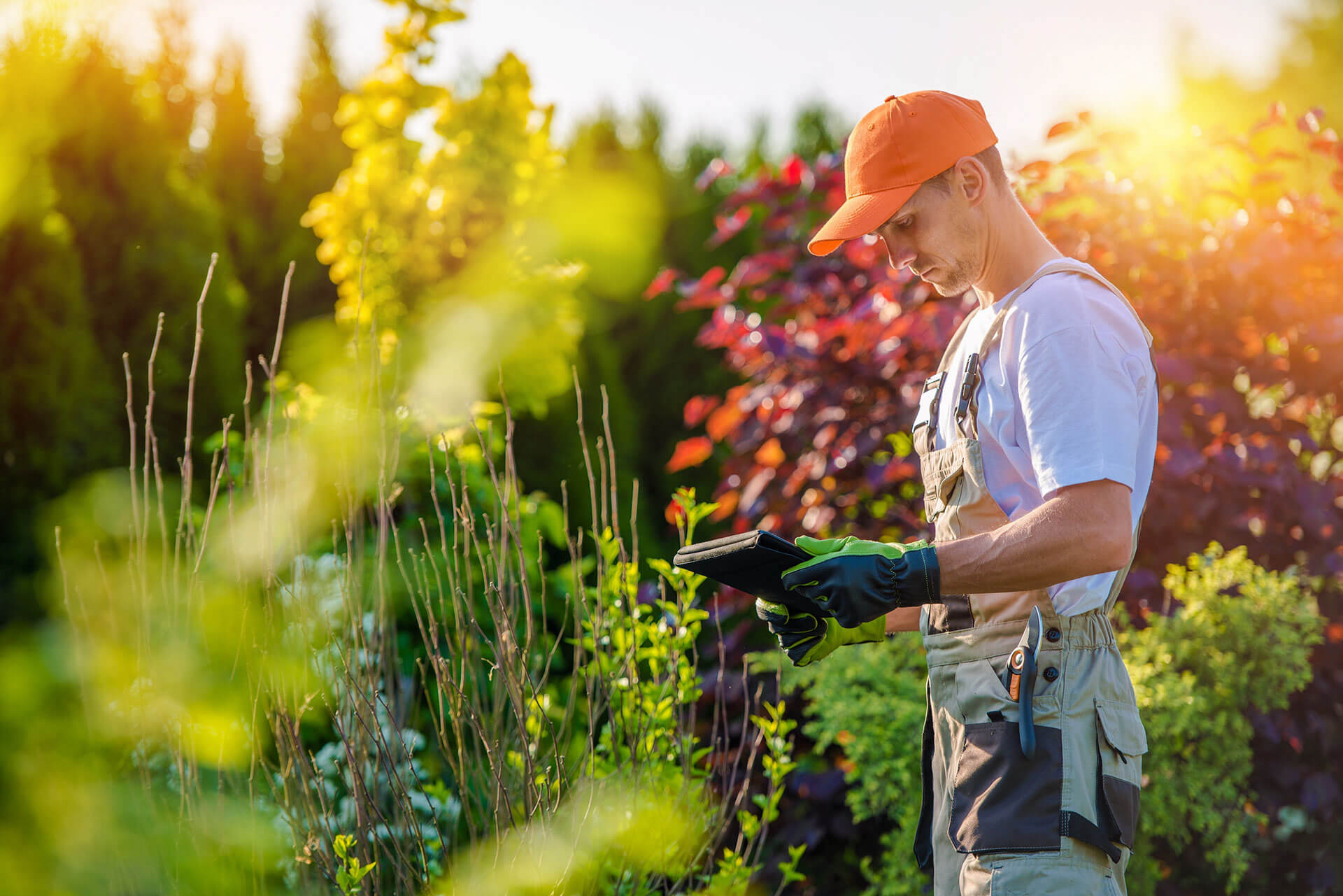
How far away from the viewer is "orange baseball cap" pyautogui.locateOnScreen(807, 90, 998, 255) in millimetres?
1430

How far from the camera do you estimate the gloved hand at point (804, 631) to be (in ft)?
4.87

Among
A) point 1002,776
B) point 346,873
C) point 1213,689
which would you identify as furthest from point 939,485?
point 1213,689

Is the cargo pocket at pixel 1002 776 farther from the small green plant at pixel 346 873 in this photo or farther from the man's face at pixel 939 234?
the small green plant at pixel 346 873

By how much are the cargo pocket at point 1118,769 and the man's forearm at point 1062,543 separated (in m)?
0.24

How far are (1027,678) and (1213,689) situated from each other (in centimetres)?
158

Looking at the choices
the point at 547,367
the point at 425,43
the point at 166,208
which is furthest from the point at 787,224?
the point at 166,208

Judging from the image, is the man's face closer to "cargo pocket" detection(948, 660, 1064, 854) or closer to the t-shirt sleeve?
the t-shirt sleeve

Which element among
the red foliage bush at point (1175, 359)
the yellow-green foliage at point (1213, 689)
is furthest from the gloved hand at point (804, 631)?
the red foliage bush at point (1175, 359)

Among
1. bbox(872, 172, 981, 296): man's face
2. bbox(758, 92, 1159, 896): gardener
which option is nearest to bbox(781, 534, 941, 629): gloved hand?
bbox(758, 92, 1159, 896): gardener

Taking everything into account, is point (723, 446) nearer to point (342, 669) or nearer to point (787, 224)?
point (787, 224)

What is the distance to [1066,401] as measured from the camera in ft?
3.95

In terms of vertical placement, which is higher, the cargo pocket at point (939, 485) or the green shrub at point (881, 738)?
the cargo pocket at point (939, 485)

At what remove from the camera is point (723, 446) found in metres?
5.52

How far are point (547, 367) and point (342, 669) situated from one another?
8.50 ft
